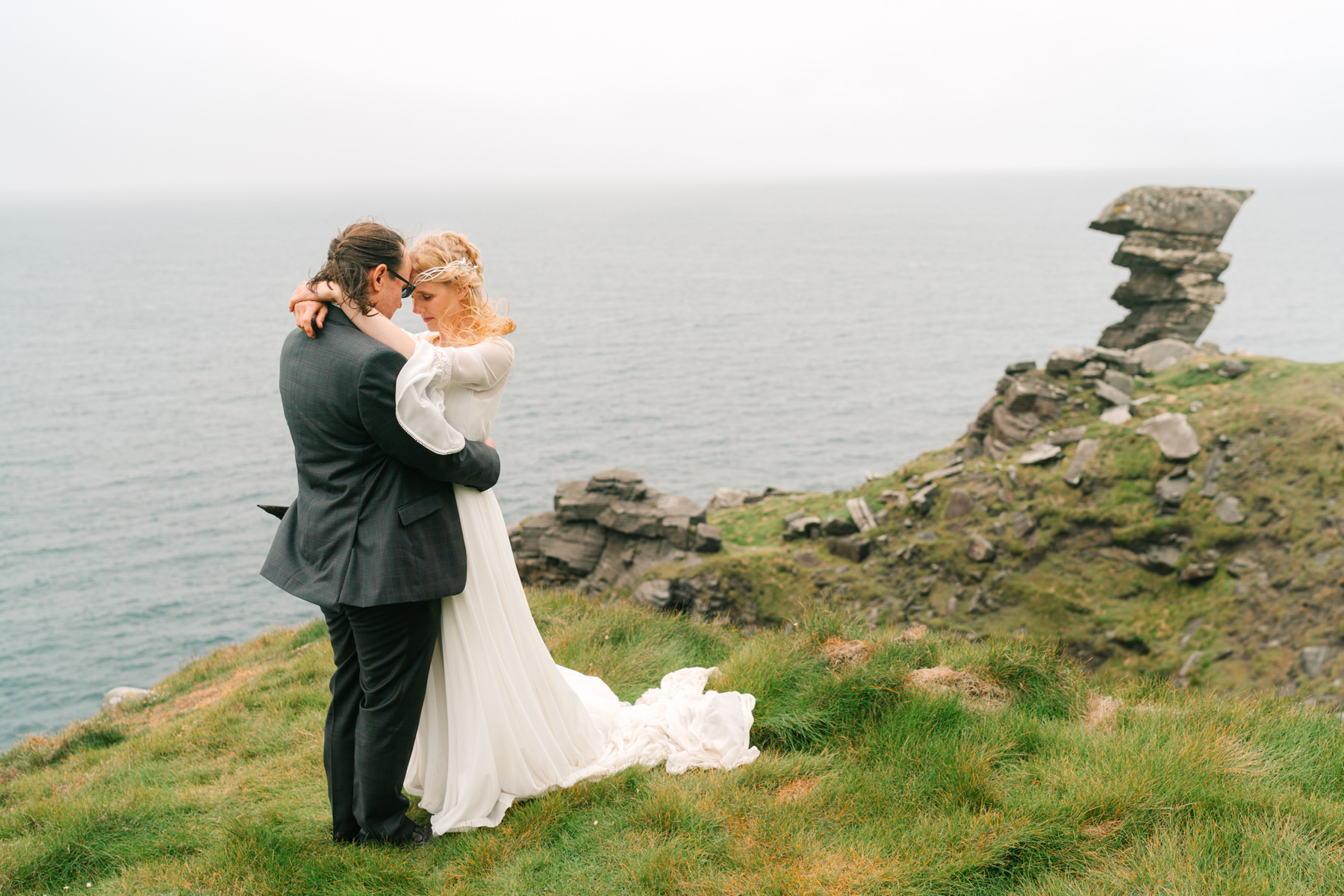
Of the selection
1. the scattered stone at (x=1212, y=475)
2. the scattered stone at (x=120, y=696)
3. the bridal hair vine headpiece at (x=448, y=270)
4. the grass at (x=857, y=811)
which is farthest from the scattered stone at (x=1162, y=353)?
the scattered stone at (x=120, y=696)

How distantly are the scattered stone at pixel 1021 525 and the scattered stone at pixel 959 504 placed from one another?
104 cm

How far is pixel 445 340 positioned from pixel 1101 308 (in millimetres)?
95168

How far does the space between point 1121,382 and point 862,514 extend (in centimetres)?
711

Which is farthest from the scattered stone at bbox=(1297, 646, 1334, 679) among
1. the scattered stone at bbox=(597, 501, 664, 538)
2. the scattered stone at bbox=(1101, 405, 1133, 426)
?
the scattered stone at bbox=(597, 501, 664, 538)

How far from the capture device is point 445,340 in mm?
5121

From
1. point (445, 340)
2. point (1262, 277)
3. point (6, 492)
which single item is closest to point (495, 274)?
point (6, 492)

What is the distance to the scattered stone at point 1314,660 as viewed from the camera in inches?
477

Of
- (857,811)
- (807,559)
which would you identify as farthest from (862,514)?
(857,811)

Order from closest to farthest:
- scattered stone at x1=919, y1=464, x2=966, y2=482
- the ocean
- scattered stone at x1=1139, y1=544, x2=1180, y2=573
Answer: scattered stone at x1=1139, y1=544, x2=1180, y2=573 → scattered stone at x1=919, y1=464, x2=966, y2=482 → the ocean

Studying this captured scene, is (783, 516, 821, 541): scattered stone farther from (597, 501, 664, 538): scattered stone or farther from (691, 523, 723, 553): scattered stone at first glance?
(597, 501, 664, 538): scattered stone

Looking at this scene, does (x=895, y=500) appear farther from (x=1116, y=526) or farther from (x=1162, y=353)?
(x=1162, y=353)

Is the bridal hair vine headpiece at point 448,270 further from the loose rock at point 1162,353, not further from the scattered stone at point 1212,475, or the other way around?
the loose rock at point 1162,353

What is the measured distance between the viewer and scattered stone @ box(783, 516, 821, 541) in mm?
20359

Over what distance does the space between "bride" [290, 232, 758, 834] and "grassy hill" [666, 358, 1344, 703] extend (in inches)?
341
